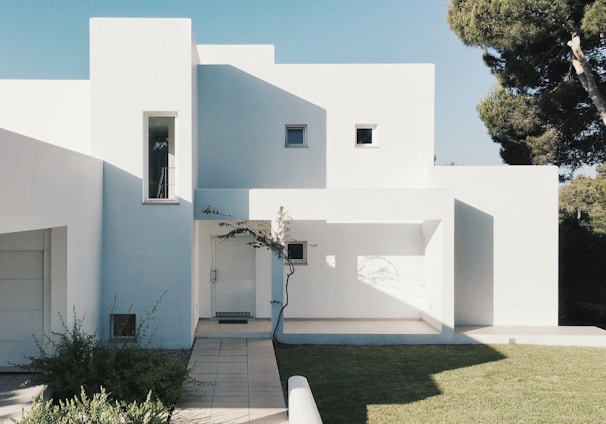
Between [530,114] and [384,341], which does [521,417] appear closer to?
[384,341]

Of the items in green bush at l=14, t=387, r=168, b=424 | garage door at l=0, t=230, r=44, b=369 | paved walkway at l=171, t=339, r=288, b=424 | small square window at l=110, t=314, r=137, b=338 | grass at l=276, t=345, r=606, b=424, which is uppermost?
garage door at l=0, t=230, r=44, b=369

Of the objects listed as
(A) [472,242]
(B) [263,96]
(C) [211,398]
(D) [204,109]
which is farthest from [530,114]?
(C) [211,398]

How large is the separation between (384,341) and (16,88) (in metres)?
10.7

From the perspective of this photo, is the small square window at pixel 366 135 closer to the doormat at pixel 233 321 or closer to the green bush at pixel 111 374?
the doormat at pixel 233 321

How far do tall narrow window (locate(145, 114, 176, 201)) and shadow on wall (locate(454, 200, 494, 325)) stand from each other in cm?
713

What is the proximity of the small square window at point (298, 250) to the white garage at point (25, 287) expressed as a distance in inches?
241

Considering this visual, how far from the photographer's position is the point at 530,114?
1784 cm

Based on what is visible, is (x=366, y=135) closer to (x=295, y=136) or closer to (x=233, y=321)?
(x=295, y=136)

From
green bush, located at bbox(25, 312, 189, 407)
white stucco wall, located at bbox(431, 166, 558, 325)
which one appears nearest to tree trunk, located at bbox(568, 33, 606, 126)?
white stucco wall, located at bbox(431, 166, 558, 325)

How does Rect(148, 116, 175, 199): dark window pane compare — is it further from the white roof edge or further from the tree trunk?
the tree trunk

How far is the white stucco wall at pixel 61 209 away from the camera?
6355 millimetres

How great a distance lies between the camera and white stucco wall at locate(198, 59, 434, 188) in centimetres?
1275

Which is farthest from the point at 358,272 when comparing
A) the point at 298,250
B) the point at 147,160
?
the point at 147,160

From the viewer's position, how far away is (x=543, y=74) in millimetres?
17297
